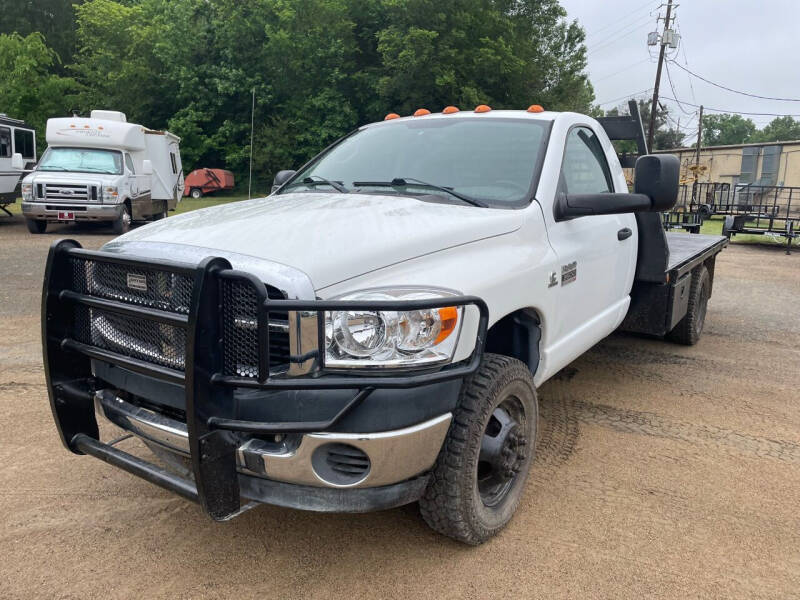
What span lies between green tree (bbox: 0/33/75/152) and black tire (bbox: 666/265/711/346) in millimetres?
34027

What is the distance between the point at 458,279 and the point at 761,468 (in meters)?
2.32

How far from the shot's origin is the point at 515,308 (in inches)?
114

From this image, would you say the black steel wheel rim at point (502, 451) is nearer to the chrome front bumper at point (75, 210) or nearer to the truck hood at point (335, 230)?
the truck hood at point (335, 230)

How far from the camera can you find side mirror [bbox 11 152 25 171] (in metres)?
17.0

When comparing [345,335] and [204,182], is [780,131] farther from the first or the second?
[345,335]

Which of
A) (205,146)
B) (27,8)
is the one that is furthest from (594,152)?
(27,8)

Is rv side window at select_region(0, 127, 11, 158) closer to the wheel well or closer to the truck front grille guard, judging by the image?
the truck front grille guard

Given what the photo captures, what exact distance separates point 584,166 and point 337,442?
8.54 ft

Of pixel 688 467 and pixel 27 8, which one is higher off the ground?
pixel 27 8

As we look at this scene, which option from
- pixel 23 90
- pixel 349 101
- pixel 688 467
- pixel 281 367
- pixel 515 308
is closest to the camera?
pixel 281 367

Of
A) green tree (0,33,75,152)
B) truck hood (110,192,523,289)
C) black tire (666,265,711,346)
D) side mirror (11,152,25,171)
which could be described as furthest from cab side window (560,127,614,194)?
green tree (0,33,75,152)

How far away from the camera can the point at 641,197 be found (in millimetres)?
3459

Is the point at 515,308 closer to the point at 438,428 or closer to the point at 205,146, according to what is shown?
the point at 438,428

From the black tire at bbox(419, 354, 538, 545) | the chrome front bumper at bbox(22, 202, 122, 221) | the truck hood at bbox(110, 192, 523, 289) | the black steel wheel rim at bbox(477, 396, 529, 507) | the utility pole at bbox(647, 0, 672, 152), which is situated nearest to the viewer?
the truck hood at bbox(110, 192, 523, 289)
